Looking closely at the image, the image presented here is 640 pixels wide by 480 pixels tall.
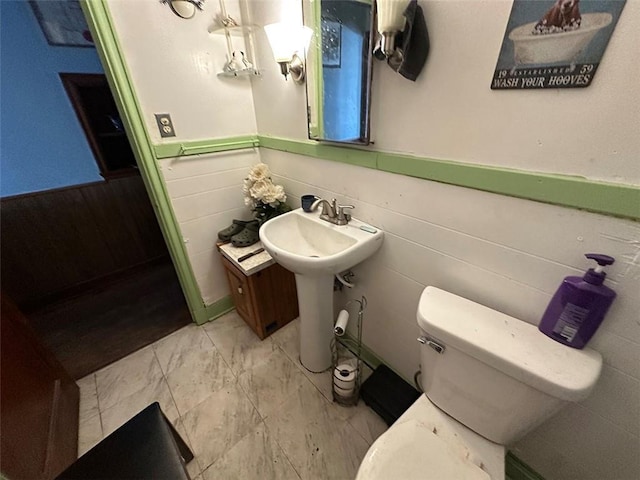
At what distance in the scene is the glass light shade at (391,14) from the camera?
2.23 ft

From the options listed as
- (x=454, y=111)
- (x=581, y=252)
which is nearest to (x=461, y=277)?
(x=581, y=252)

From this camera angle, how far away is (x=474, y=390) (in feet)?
2.52

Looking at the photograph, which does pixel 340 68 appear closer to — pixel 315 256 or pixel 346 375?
pixel 315 256

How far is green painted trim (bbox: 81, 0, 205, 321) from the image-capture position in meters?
1.03

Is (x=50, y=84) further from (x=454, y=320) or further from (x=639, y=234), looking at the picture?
(x=639, y=234)

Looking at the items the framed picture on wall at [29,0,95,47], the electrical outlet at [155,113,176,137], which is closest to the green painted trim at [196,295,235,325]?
the electrical outlet at [155,113,176,137]

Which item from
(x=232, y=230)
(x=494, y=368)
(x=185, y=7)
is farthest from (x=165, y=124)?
(x=494, y=368)

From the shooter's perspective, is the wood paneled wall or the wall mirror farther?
the wood paneled wall

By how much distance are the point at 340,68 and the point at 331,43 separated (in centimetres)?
10

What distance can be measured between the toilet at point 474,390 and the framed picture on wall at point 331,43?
0.94m

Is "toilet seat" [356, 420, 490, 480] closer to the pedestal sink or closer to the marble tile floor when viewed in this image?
the marble tile floor

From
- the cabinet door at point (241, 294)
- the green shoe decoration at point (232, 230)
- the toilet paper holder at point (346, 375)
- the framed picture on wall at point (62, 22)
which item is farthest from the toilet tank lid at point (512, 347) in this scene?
the framed picture on wall at point (62, 22)

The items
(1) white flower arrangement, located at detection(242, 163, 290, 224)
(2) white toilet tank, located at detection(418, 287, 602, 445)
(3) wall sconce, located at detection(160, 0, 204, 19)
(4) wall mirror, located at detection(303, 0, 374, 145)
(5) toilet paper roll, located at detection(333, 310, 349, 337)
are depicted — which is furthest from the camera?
(1) white flower arrangement, located at detection(242, 163, 290, 224)

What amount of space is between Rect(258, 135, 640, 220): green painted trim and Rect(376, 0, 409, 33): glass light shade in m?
0.35
